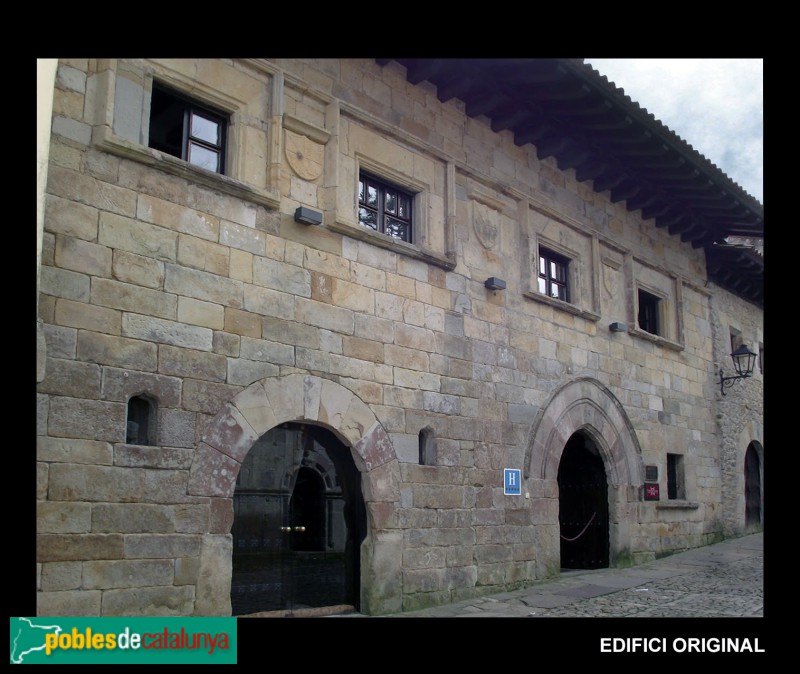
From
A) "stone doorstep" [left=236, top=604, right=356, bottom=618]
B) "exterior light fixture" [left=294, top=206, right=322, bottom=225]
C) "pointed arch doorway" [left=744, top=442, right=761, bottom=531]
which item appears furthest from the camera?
"pointed arch doorway" [left=744, top=442, right=761, bottom=531]

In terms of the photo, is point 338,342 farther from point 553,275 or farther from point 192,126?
point 553,275

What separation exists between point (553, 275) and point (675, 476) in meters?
3.95

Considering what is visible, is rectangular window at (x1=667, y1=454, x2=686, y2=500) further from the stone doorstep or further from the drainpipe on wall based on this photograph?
the drainpipe on wall

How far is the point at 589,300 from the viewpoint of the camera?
10625 mm

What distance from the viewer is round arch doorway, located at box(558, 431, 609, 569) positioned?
10.5 meters

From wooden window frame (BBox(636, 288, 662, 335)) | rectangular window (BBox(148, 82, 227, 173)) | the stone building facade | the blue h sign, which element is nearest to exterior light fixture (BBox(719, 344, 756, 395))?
wooden window frame (BBox(636, 288, 662, 335))

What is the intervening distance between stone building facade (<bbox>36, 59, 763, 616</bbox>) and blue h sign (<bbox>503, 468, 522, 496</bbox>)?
0.11 feet

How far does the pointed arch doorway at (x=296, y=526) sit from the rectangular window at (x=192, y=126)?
234 cm

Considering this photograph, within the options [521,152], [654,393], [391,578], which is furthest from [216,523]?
[654,393]

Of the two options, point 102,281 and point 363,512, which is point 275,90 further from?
point 363,512

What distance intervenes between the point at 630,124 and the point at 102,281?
20.8 ft

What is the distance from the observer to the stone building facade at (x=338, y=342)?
5.55 meters

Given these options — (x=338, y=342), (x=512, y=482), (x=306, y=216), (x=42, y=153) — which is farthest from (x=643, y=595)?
(x=42, y=153)

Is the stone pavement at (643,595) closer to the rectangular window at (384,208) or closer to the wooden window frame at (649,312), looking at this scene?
the wooden window frame at (649,312)
